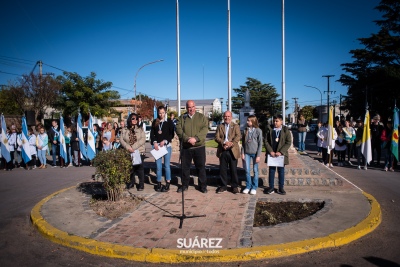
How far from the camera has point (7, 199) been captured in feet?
23.2

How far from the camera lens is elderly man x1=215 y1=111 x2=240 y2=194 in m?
6.74

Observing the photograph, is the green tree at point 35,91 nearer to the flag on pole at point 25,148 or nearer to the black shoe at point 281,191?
the flag on pole at point 25,148

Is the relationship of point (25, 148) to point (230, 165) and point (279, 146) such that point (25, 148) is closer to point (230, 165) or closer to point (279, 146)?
point (230, 165)

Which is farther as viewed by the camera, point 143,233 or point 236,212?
point 236,212

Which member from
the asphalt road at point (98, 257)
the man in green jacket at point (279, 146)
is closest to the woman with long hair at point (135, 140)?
the asphalt road at point (98, 257)

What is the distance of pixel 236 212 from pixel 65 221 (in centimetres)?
327

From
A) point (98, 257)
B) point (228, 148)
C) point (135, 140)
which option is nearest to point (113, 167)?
point (135, 140)

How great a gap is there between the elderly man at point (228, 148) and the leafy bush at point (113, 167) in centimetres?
233

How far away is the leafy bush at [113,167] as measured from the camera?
5730 millimetres

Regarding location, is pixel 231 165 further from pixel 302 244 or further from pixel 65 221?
pixel 65 221

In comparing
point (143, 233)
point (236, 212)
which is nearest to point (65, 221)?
point (143, 233)

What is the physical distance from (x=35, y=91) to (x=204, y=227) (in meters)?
33.4

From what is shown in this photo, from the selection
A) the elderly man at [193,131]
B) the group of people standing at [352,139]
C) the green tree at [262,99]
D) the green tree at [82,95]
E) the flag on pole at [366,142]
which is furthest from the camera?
the green tree at [262,99]

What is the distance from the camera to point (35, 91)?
31.2 meters
